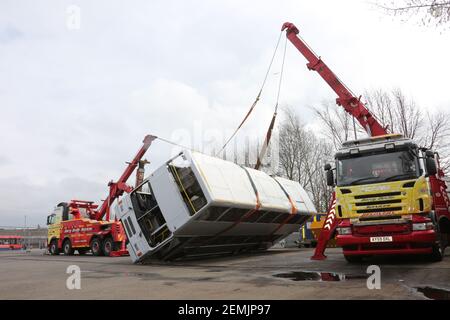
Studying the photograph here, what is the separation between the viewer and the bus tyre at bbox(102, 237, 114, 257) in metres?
18.5

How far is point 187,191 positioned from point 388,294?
652 cm

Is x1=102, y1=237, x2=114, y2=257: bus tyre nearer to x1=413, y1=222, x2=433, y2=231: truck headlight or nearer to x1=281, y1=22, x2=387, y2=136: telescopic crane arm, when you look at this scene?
x1=281, y1=22, x2=387, y2=136: telescopic crane arm

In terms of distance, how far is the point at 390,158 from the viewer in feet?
28.8

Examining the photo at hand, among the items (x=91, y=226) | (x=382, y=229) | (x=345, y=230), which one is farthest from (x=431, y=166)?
(x=91, y=226)

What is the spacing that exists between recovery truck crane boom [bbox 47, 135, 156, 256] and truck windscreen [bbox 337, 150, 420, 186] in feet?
36.4

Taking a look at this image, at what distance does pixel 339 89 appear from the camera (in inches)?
533

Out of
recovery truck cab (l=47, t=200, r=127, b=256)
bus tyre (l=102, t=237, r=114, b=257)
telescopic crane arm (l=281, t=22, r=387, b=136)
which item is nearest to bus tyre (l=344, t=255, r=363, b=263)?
telescopic crane arm (l=281, t=22, r=387, b=136)

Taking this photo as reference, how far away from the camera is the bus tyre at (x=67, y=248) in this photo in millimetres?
20558

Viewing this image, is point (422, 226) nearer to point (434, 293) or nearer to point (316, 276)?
point (316, 276)

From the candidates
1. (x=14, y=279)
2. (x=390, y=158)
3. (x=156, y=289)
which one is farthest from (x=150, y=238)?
(x=390, y=158)

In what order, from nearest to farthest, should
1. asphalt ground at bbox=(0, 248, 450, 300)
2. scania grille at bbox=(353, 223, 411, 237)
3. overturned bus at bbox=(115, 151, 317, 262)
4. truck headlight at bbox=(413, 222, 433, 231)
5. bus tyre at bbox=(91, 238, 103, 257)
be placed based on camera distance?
asphalt ground at bbox=(0, 248, 450, 300), truck headlight at bbox=(413, 222, 433, 231), scania grille at bbox=(353, 223, 411, 237), overturned bus at bbox=(115, 151, 317, 262), bus tyre at bbox=(91, 238, 103, 257)

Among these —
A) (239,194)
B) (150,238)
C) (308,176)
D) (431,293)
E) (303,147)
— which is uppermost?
(303,147)

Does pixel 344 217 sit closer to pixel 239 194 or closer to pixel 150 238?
pixel 239 194

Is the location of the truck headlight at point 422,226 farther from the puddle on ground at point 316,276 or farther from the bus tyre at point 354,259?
the bus tyre at point 354,259
